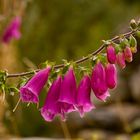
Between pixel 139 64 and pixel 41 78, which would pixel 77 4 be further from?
pixel 41 78

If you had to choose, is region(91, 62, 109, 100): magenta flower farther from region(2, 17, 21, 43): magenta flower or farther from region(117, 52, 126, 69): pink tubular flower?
region(2, 17, 21, 43): magenta flower

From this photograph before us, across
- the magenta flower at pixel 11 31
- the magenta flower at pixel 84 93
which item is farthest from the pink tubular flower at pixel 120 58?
the magenta flower at pixel 11 31

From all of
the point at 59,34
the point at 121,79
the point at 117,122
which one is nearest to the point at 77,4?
the point at 59,34

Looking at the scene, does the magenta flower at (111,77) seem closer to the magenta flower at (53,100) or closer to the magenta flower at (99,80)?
the magenta flower at (99,80)

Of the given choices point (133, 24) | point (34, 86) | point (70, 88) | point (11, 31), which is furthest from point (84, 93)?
point (11, 31)

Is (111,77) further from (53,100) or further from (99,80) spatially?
(53,100)

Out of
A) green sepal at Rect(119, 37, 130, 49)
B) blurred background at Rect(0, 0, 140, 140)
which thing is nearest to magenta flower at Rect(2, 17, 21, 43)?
green sepal at Rect(119, 37, 130, 49)
